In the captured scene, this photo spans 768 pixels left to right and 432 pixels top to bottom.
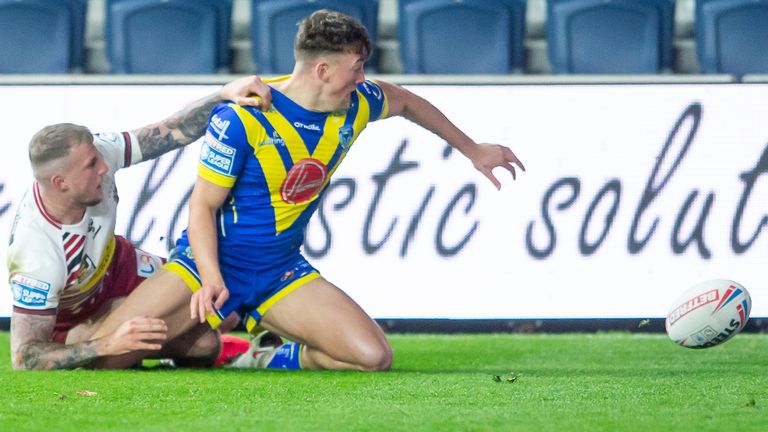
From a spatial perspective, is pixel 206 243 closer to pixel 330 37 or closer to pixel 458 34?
pixel 330 37

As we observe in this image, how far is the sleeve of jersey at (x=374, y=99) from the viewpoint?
17.0ft

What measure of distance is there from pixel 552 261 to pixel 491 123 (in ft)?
2.73

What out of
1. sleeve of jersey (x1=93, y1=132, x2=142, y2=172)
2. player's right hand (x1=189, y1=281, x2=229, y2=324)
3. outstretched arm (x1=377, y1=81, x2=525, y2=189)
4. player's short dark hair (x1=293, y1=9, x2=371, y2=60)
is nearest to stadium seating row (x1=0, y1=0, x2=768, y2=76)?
outstretched arm (x1=377, y1=81, x2=525, y2=189)

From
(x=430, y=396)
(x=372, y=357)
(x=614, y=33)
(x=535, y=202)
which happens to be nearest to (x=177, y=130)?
(x=372, y=357)

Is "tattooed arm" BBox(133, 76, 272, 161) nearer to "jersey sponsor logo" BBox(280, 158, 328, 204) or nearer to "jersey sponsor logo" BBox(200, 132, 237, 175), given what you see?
"jersey sponsor logo" BBox(200, 132, 237, 175)

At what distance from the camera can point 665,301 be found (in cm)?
671

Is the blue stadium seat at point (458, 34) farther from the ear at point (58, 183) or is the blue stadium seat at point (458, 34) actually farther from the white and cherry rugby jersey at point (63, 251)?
the ear at point (58, 183)

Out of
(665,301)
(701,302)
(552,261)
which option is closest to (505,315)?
(552,261)

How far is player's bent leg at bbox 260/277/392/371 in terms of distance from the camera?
16.7 feet

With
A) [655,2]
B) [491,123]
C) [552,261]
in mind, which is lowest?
[552,261]

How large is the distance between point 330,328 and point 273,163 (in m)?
0.72

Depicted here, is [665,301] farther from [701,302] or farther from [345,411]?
[345,411]

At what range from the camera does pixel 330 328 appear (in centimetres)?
512

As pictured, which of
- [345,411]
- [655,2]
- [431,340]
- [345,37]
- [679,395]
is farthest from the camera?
[655,2]
